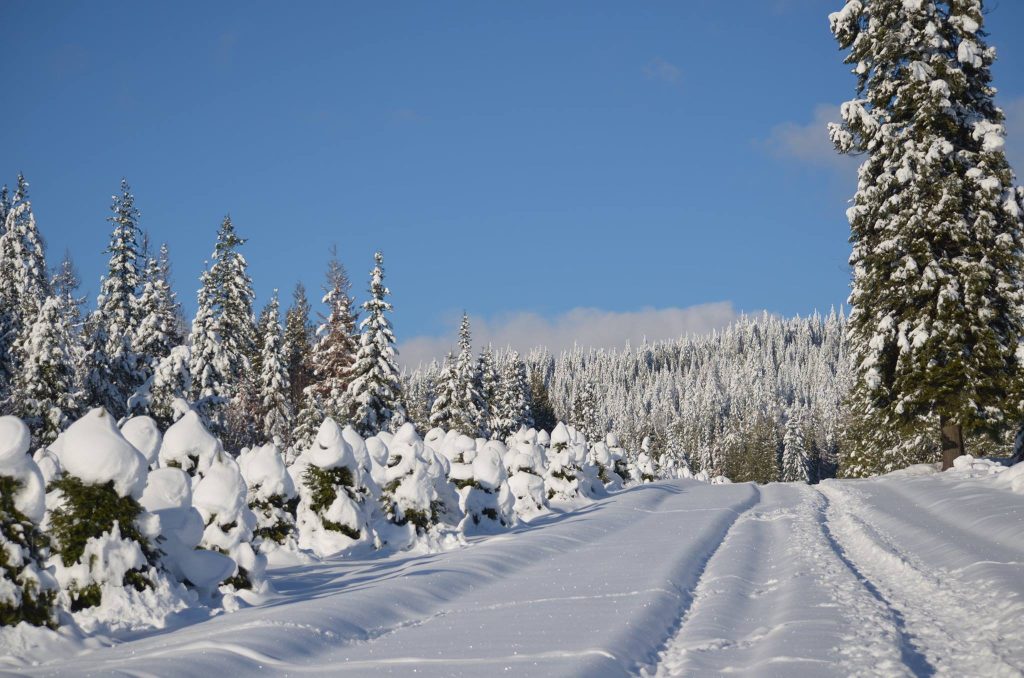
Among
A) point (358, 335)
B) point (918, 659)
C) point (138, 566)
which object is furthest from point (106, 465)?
point (358, 335)

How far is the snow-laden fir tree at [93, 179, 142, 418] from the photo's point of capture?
33812 millimetres

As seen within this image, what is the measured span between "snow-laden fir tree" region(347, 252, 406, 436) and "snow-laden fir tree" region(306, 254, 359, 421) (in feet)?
11.1

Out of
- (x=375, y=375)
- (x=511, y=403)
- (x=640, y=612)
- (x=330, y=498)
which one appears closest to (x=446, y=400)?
(x=511, y=403)

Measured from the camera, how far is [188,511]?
847 centimetres

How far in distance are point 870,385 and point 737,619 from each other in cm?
1628

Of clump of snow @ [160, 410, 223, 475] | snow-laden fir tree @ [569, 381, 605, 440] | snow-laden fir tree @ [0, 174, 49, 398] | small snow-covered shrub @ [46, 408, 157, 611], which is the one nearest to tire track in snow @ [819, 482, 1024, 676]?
small snow-covered shrub @ [46, 408, 157, 611]

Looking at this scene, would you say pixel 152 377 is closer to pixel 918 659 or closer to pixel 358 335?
pixel 358 335

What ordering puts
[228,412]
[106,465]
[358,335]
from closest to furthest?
[106,465] < [358,335] < [228,412]

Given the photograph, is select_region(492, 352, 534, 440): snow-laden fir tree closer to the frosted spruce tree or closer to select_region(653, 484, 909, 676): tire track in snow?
the frosted spruce tree

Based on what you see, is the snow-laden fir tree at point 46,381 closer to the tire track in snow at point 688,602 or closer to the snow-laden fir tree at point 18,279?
the snow-laden fir tree at point 18,279

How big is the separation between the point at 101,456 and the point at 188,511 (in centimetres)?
139

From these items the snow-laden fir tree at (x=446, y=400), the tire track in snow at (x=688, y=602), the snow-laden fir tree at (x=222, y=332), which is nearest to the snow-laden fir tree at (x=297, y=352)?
the snow-laden fir tree at (x=222, y=332)

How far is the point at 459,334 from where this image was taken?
54.6 m

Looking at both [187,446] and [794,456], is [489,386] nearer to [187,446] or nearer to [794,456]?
[794,456]
